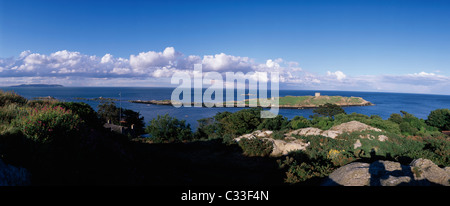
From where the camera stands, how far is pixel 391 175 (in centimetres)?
680

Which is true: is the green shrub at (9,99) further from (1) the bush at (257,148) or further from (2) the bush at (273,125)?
(2) the bush at (273,125)

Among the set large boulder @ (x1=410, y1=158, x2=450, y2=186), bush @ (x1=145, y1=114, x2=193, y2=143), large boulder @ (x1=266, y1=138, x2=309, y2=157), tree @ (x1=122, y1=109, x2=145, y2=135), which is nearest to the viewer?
large boulder @ (x1=410, y1=158, x2=450, y2=186)

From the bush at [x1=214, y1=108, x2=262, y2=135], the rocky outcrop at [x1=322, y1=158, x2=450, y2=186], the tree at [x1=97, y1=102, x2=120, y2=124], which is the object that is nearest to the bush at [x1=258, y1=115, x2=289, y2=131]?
the bush at [x1=214, y1=108, x2=262, y2=135]

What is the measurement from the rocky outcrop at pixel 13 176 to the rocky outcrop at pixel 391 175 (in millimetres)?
8840

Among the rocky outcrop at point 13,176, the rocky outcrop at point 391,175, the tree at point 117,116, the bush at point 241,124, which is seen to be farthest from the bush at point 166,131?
the tree at point 117,116

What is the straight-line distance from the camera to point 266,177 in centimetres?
1024

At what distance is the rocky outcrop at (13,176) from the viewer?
4.48 meters

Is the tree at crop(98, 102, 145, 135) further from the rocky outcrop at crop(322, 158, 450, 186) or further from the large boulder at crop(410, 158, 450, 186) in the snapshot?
the large boulder at crop(410, 158, 450, 186)

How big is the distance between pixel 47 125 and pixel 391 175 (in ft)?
37.7

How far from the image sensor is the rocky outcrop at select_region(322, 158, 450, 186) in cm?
639

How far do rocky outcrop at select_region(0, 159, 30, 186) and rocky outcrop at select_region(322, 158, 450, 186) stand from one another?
884 centimetres
